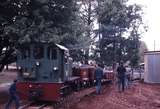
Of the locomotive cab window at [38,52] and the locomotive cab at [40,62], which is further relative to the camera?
the locomotive cab window at [38,52]

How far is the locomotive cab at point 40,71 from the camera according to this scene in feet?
74.4

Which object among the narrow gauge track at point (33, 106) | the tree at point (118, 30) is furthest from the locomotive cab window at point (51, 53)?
the tree at point (118, 30)

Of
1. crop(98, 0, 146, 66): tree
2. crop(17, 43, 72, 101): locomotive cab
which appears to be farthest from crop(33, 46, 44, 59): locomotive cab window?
crop(98, 0, 146, 66): tree

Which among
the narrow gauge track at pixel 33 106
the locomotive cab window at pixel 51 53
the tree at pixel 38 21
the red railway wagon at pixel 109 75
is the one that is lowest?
the narrow gauge track at pixel 33 106

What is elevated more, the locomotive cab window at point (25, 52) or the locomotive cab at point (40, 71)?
the locomotive cab window at point (25, 52)

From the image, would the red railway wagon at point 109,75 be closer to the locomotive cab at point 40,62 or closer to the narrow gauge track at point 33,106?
the locomotive cab at point 40,62

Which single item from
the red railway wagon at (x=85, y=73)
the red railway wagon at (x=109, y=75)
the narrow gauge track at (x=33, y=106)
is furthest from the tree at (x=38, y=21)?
the red railway wagon at (x=109, y=75)

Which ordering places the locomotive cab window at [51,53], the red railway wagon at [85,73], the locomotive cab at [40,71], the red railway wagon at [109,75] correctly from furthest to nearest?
the red railway wagon at [109,75] < the red railway wagon at [85,73] < the locomotive cab window at [51,53] < the locomotive cab at [40,71]

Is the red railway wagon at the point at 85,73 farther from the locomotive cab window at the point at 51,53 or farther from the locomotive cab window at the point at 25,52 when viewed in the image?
the locomotive cab window at the point at 25,52

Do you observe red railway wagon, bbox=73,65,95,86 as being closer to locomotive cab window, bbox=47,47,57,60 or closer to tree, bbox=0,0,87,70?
tree, bbox=0,0,87,70

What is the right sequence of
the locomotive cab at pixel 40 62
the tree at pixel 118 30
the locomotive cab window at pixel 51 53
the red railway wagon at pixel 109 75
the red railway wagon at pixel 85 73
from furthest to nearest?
the tree at pixel 118 30 → the red railway wagon at pixel 109 75 → the red railway wagon at pixel 85 73 → the locomotive cab window at pixel 51 53 → the locomotive cab at pixel 40 62

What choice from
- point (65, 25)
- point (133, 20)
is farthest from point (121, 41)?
point (65, 25)

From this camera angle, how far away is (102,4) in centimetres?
5219

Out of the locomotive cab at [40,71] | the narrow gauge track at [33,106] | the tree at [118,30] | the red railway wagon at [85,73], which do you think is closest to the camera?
the narrow gauge track at [33,106]
